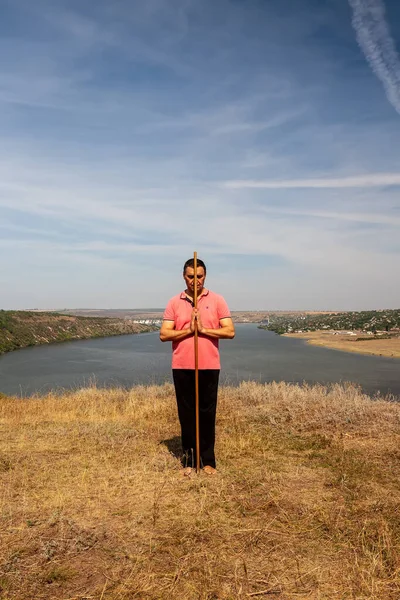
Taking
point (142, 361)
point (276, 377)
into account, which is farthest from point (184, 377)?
point (142, 361)

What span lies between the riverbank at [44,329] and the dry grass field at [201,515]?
4723 centimetres

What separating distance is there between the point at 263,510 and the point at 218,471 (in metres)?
1.11

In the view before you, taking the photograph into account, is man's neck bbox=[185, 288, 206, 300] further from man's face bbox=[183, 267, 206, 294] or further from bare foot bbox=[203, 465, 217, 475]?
bare foot bbox=[203, 465, 217, 475]

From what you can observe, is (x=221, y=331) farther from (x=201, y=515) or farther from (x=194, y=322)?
(x=201, y=515)

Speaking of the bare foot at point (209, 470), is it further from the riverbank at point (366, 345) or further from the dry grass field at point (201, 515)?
the riverbank at point (366, 345)

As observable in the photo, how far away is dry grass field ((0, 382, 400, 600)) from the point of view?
2521 millimetres

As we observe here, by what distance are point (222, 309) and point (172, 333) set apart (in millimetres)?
604

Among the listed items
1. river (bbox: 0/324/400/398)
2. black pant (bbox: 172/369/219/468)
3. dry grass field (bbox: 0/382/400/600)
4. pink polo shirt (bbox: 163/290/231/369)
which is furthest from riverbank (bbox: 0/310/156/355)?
pink polo shirt (bbox: 163/290/231/369)

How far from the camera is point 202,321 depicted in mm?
4551

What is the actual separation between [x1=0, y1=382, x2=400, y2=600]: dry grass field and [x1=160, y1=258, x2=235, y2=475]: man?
0.39m

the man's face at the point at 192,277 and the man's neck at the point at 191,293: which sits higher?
the man's face at the point at 192,277

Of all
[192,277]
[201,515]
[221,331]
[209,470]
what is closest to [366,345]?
[209,470]

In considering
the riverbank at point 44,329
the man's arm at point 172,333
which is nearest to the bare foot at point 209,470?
the man's arm at point 172,333

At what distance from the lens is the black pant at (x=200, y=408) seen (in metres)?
4.55
